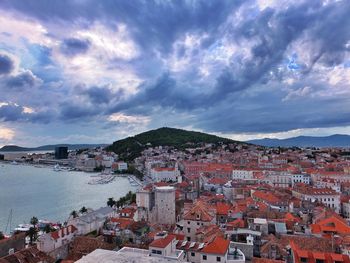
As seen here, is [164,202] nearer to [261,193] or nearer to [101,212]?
[101,212]

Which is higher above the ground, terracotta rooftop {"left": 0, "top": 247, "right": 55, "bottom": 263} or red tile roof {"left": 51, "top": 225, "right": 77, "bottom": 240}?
red tile roof {"left": 51, "top": 225, "right": 77, "bottom": 240}

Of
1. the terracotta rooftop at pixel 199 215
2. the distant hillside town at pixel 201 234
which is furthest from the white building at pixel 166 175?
the terracotta rooftop at pixel 199 215

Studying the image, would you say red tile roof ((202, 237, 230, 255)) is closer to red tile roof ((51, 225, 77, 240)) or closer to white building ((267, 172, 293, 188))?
red tile roof ((51, 225, 77, 240))

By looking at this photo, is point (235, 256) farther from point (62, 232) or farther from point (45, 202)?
point (45, 202)

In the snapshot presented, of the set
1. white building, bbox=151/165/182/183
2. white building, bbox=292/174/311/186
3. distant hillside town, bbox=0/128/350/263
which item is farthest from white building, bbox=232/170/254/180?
distant hillside town, bbox=0/128/350/263

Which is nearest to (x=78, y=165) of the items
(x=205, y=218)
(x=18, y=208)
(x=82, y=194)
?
(x=82, y=194)

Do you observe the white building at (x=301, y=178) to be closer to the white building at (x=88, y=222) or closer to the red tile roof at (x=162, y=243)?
the white building at (x=88, y=222)

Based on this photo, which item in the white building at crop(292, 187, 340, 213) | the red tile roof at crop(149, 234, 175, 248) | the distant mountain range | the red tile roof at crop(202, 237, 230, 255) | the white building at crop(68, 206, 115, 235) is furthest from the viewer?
the distant mountain range
